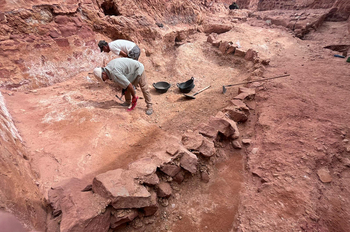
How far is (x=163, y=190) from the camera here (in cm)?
189

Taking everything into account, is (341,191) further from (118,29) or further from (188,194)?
(118,29)

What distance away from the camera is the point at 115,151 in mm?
2676

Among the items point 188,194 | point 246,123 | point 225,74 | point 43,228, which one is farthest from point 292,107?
point 43,228

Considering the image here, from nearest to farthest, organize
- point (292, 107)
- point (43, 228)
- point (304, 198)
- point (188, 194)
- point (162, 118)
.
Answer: point (43, 228) < point (304, 198) < point (188, 194) < point (292, 107) < point (162, 118)

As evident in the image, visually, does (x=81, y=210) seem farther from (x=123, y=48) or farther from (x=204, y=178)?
(x=123, y=48)

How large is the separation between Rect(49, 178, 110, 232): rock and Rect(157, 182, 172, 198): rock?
58 cm

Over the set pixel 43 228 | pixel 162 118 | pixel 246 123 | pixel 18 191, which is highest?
pixel 18 191

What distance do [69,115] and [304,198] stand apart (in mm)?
3819

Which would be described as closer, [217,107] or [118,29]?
[217,107]

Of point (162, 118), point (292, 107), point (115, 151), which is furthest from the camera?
point (162, 118)

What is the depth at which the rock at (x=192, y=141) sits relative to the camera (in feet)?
7.52

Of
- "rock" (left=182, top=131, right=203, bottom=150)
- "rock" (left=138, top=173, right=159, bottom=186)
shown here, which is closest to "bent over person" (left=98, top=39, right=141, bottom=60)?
"rock" (left=182, top=131, right=203, bottom=150)

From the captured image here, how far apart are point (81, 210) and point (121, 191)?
0.35m

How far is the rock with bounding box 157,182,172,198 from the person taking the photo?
1893mm
